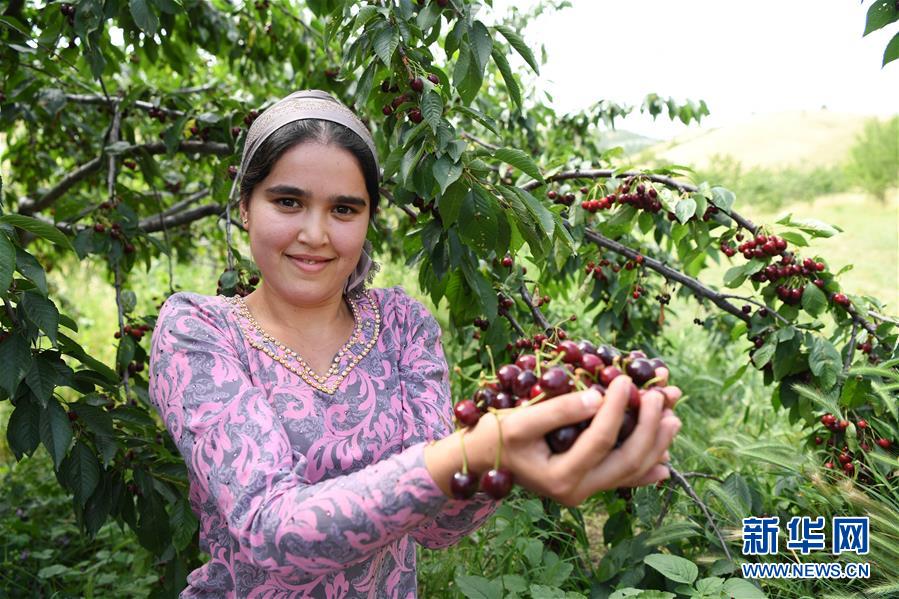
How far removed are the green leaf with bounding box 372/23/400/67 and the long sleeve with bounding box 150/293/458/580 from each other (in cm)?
63

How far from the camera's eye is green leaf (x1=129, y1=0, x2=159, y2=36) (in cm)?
185

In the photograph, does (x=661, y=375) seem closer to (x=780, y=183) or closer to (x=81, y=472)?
(x=81, y=472)

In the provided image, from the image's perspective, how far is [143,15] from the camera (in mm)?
1868

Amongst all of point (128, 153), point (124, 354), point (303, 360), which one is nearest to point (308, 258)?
point (303, 360)

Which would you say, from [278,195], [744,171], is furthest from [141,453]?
[744,171]

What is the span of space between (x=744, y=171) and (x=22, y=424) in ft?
71.3

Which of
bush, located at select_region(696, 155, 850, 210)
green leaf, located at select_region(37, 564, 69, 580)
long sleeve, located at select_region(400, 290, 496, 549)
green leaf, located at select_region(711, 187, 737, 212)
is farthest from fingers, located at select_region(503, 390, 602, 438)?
bush, located at select_region(696, 155, 850, 210)

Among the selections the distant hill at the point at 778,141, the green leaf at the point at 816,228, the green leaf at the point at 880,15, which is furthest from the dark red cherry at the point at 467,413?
the distant hill at the point at 778,141

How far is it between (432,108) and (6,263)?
885 mm

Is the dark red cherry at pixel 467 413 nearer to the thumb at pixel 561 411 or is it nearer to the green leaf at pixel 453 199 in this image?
the thumb at pixel 561 411

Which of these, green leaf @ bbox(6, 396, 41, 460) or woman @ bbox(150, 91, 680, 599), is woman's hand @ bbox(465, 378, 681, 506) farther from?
green leaf @ bbox(6, 396, 41, 460)

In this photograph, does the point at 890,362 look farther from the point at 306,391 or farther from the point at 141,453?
the point at 141,453

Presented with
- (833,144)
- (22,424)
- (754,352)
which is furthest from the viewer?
(833,144)

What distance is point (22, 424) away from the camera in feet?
4.99
